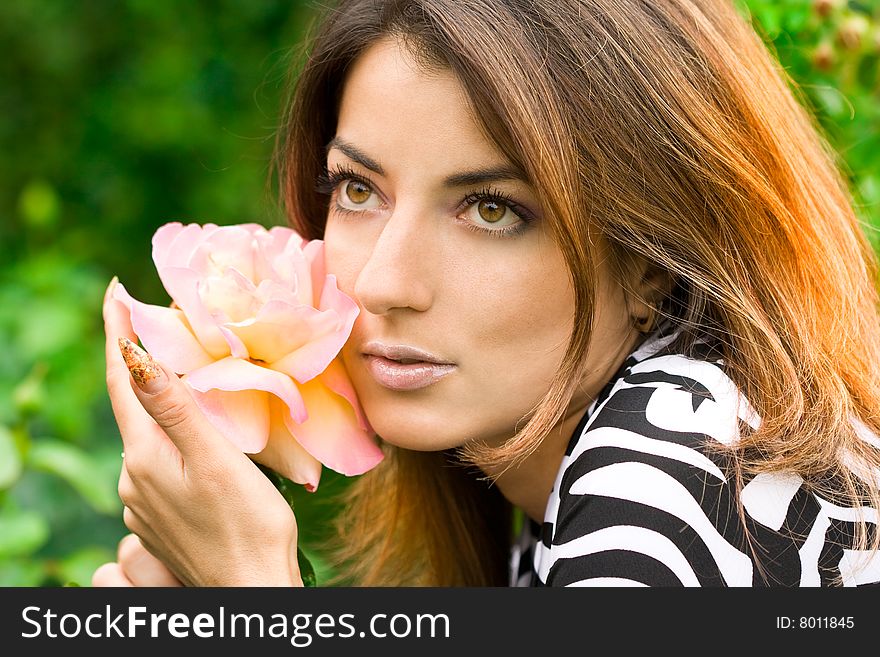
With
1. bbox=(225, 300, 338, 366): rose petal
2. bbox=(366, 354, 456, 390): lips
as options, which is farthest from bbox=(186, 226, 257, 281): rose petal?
bbox=(366, 354, 456, 390): lips

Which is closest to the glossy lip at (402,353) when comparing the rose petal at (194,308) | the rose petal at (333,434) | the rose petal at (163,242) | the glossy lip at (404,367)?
the glossy lip at (404,367)

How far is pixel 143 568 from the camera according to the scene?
5.19ft

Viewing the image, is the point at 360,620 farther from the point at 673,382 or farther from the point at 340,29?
the point at 340,29

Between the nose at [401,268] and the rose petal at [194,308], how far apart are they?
0.64 ft

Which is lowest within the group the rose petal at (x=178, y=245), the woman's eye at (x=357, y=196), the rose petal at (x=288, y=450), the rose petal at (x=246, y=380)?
the rose petal at (x=288, y=450)

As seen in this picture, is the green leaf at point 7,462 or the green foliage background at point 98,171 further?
the green foliage background at point 98,171

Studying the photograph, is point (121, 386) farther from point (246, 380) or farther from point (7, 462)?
point (7, 462)

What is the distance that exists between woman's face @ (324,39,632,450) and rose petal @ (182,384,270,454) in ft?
0.59

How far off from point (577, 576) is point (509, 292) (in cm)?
37

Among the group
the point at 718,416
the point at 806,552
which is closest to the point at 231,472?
the point at 718,416

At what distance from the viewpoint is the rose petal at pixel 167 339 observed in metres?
1.30

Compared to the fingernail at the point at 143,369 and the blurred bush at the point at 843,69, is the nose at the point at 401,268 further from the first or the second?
the blurred bush at the point at 843,69

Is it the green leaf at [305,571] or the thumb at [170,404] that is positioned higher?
the thumb at [170,404]

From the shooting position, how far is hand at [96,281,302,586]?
1248 mm
